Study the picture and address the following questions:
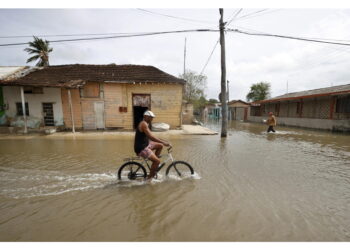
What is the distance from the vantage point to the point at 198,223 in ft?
9.09

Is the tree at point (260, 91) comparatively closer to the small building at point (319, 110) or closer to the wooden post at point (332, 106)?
the small building at point (319, 110)

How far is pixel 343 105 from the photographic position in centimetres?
1512

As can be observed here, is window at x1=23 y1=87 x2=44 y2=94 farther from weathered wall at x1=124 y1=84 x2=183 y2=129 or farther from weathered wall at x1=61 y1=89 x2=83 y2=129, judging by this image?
weathered wall at x1=124 y1=84 x2=183 y2=129

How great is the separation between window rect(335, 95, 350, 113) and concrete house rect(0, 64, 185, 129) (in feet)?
47.8

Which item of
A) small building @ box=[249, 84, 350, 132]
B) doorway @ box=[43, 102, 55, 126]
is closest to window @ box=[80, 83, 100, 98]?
doorway @ box=[43, 102, 55, 126]

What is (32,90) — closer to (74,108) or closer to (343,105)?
(74,108)

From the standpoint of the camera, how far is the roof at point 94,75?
14.1 m

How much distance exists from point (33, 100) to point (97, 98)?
5.38 m

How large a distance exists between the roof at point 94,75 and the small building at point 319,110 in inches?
556

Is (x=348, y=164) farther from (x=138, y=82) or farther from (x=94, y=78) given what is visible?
(x=94, y=78)

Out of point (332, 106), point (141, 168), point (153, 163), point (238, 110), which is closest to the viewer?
point (153, 163)

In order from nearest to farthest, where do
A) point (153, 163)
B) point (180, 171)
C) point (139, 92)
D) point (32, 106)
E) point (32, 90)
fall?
point (153, 163) → point (180, 171) → point (32, 90) → point (32, 106) → point (139, 92)

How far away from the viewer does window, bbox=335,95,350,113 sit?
14.8 m

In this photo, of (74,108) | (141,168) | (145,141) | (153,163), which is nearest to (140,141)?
(145,141)
